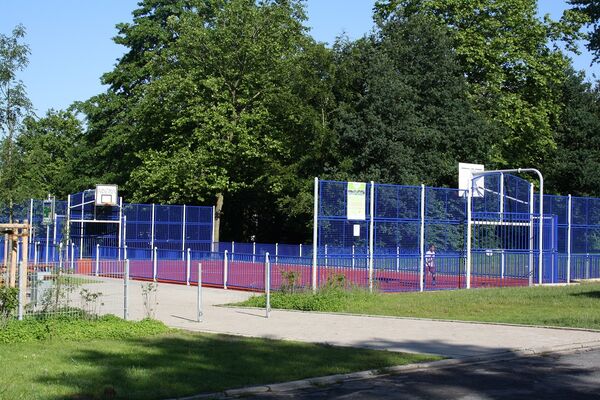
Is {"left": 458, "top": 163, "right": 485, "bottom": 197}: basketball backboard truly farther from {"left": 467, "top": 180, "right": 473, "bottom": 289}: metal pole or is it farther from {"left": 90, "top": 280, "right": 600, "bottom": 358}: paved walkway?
{"left": 90, "top": 280, "right": 600, "bottom": 358}: paved walkway

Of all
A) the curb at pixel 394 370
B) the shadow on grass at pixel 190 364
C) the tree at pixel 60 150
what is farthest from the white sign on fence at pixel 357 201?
the tree at pixel 60 150

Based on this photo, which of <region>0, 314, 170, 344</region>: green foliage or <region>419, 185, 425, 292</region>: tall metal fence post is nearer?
<region>0, 314, 170, 344</region>: green foliage

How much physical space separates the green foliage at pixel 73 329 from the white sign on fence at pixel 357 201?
1078cm

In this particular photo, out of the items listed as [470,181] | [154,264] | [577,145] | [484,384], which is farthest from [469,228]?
[577,145]

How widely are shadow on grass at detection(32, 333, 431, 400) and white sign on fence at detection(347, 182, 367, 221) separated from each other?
37.2 feet

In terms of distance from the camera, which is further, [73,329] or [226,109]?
[226,109]

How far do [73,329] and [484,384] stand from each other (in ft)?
24.5

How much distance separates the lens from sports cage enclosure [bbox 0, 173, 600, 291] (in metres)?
24.9

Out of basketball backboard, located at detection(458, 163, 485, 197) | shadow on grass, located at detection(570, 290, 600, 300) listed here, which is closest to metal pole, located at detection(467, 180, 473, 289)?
basketball backboard, located at detection(458, 163, 485, 197)

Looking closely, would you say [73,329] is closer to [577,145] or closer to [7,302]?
[7,302]

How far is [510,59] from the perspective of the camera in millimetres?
54000

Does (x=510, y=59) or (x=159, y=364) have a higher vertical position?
(x=510, y=59)

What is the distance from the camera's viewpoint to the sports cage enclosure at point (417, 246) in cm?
2491

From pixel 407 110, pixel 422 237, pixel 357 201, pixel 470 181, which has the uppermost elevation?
pixel 407 110
